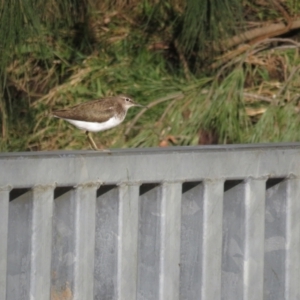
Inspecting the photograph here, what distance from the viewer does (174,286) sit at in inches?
126

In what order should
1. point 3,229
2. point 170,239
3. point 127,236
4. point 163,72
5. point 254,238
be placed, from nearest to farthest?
point 3,229
point 127,236
point 170,239
point 254,238
point 163,72

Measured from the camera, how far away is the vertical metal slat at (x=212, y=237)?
3.26 meters

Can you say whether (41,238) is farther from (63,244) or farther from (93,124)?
(93,124)

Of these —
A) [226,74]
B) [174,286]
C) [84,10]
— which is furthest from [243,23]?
[174,286]

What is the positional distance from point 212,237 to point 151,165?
383 millimetres

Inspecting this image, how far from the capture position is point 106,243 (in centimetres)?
311

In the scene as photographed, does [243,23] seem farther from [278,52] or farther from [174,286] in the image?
[174,286]

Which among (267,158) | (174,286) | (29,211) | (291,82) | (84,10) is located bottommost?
(174,286)

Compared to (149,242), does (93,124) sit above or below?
above

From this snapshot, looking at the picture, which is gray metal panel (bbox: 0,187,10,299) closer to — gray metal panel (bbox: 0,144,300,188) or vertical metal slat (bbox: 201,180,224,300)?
gray metal panel (bbox: 0,144,300,188)

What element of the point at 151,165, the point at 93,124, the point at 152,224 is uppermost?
the point at 93,124

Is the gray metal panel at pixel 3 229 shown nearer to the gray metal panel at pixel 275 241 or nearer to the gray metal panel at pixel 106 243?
the gray metal panel at pixel 106 243

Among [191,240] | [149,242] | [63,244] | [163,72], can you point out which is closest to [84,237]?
[63,244]

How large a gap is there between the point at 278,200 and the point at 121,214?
77 centimetres
